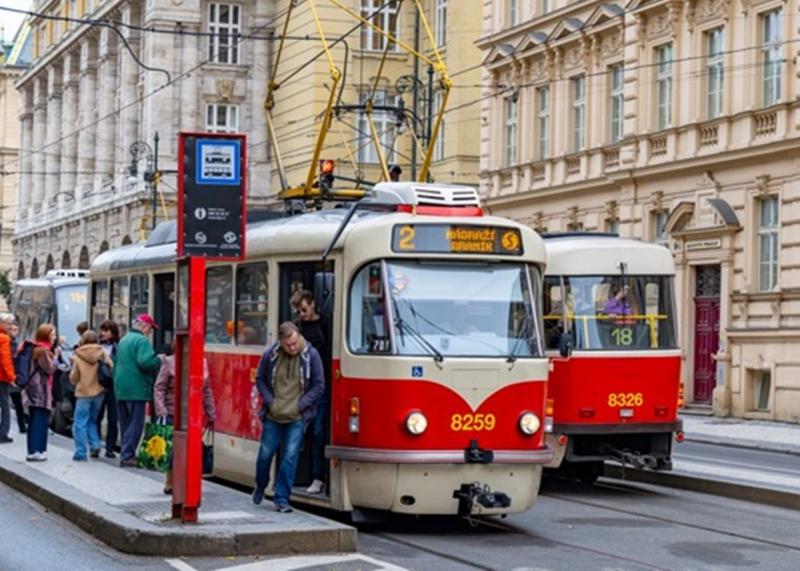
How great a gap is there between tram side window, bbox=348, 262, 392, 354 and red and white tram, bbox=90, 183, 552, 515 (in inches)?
0.5

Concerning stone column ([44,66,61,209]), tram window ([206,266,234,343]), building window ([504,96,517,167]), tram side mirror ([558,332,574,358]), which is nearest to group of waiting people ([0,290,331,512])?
tram window ([206,266,234,343])

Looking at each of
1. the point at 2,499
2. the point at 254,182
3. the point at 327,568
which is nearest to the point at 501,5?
the point at 254,182

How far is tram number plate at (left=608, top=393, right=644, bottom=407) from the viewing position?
2041 centimetres

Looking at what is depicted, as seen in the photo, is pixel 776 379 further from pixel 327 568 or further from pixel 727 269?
pixel 327 568

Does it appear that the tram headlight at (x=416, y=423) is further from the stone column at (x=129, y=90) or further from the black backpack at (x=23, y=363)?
the stone column at (x=129, y=90)

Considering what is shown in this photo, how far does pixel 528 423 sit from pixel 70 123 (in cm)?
7195

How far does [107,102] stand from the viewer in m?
77.5

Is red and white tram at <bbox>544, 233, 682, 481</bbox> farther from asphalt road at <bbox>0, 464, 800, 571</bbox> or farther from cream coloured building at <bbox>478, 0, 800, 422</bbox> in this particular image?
cream coloured building at <bbox>478, 0, 800, 422</bbox>

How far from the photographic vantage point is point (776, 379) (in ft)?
121

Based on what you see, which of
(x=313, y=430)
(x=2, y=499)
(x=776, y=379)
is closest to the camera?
(x=313, y=430)

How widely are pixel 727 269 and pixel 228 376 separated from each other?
2156 centimetres

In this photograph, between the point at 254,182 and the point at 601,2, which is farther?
the point at 254,182

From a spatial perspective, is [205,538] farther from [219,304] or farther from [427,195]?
[219,304]

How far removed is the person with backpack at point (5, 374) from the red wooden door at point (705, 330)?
19248mm
